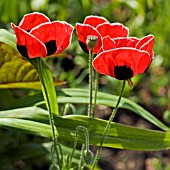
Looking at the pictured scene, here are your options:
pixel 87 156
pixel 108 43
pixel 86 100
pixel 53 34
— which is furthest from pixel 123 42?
pixel 86 100

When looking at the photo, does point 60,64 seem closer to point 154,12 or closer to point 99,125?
point 154,12

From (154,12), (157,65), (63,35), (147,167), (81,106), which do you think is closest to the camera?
(63,35)

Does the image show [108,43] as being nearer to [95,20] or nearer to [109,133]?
[95,20]

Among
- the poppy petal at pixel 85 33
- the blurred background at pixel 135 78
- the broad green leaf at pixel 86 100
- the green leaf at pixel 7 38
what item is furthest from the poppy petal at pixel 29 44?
the blurred background at pixel 135 78

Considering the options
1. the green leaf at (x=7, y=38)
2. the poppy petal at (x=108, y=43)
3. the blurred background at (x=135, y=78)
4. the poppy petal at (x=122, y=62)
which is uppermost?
the poppy petal at (x=108, y=43)

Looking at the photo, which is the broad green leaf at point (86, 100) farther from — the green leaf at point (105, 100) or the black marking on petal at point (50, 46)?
the black marking on petal at point (50, 46)

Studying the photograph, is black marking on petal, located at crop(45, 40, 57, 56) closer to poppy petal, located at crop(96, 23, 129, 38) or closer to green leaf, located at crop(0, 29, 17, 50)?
poppy petal, located at crop(96, 23, 129, 38)

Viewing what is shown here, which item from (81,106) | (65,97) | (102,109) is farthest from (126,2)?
(65,97)

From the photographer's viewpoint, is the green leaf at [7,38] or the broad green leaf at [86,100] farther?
the broad green leaf at [86,100]
